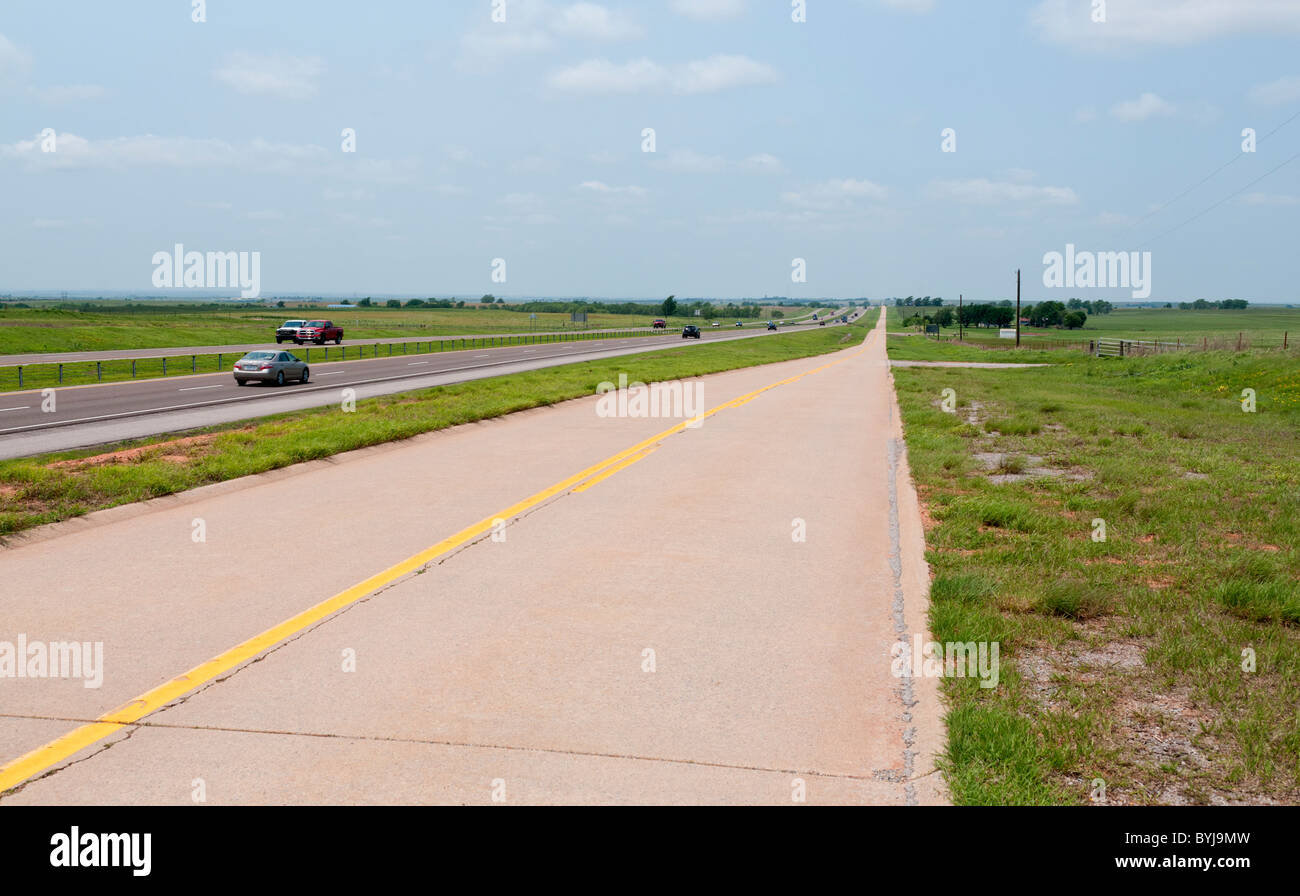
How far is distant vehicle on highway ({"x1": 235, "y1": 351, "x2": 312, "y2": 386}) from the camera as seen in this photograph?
33.8m

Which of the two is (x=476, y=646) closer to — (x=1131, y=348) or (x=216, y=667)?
(x=216, y=667)

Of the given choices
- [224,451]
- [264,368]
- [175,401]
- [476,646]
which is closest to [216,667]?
[476,646]

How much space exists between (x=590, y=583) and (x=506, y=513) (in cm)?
314

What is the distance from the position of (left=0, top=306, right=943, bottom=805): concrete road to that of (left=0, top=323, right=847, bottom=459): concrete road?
9879 mm

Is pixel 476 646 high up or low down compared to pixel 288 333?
down

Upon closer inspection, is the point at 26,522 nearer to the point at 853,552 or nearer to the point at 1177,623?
the point at 853,552

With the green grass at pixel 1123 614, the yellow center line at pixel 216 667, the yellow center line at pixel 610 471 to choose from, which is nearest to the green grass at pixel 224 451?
the yellow center line at pixel 216 667

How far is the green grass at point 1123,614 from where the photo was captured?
4.55 meters

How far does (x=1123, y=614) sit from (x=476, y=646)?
4725 mm

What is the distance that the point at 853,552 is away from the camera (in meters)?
9.62

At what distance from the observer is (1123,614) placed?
23.4ft

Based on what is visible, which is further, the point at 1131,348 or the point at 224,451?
the point at 1131,348

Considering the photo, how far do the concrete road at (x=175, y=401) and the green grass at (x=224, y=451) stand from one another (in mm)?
1777

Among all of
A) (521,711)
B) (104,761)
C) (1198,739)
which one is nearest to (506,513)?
(521,711)
